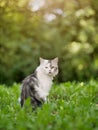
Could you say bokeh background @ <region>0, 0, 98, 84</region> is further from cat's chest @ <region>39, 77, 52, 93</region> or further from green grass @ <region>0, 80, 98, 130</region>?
cat's chest @ <region>39, 77, 52, 93</region>

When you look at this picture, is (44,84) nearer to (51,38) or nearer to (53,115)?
(53,115)

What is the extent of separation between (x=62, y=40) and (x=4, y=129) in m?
9.00

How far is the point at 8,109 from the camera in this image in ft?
29.0

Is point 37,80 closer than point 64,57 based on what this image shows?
Yes

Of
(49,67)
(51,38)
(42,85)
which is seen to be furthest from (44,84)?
(51,38)

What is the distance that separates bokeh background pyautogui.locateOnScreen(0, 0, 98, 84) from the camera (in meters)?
15.9

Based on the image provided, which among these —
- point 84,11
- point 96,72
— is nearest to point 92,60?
point 96,72

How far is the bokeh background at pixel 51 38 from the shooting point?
15883mm

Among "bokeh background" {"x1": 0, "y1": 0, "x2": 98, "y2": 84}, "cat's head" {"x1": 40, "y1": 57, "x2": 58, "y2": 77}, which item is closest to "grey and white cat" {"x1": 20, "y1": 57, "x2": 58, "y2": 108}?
"cat's head" {"x1": 40, "y1": 57, "x2": 58, "y2": 77}

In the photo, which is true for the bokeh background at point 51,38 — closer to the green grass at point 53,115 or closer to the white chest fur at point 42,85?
the green grass at point 53,115

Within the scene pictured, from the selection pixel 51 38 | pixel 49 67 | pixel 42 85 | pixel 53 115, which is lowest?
pixel 53 115

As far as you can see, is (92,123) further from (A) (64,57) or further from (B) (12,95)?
(A) (64,57)

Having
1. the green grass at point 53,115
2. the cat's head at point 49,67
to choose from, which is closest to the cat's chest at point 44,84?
the cat's head at point 49,67

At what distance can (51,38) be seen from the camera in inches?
634
